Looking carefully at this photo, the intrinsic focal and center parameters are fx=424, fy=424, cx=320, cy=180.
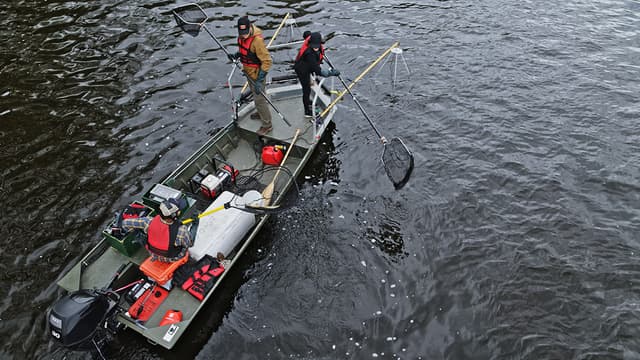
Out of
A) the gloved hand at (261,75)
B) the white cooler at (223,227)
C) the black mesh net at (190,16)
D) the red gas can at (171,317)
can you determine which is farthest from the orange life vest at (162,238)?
the black mesh net at (190,16)

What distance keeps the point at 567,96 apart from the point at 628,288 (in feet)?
27.9

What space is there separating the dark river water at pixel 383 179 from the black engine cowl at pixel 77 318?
4.95 ft

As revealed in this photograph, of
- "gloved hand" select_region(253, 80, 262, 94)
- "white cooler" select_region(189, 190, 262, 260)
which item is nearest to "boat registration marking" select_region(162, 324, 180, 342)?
"white cooler" select_region(189, 190, 262, 260)

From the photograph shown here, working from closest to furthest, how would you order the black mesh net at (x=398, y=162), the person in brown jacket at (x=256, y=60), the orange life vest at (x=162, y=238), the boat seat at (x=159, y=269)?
the orange life vest at (x=162, y=238) < the boat seat at (x=159, y=269) < the black mesh net at (x=398, y=162) < the person in brown jacket at (x=256, y=60)

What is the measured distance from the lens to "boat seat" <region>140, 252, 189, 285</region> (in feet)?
29.6

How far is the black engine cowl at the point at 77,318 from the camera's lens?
7523 millimetres

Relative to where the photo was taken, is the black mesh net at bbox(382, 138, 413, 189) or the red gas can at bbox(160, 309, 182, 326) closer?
the red gas can at bbox(160, 309, 182, 326)

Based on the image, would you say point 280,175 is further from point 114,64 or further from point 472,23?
point 472,23

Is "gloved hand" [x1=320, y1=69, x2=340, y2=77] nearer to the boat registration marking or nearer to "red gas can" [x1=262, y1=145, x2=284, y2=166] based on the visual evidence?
"red gas can" [x1=262, y1=145, x2=284, y2=166]

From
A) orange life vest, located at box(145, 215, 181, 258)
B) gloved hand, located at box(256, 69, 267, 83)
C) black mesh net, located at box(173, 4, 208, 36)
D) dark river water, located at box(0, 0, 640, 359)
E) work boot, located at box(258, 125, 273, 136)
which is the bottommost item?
dark river water, located at box(0, 0, 640, 359)

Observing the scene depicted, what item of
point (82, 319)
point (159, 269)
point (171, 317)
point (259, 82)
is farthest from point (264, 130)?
point (82, 319)

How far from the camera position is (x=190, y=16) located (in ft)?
50.9

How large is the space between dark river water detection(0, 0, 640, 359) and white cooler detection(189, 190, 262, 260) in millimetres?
906

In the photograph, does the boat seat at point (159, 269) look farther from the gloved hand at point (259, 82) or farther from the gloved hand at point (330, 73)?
the gloved hand at point (330, 73)
